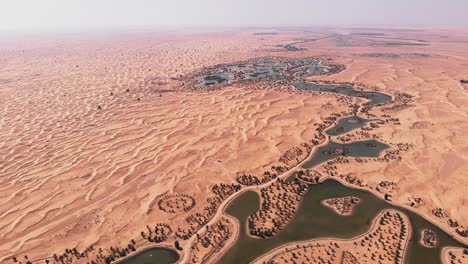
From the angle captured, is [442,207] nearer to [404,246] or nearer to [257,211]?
[404,246]

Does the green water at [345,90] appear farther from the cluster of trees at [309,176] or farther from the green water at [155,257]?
the green water at [155,257]

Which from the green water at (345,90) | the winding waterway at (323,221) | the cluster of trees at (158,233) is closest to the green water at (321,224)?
the winding waterway at (323,221)

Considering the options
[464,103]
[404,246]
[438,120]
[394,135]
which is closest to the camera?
[404,246]

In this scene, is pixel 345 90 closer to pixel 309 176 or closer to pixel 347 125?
pixel 347 125

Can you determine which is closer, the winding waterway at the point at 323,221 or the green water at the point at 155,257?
the green water at the point at 155,257

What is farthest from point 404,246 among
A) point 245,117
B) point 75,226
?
point 245,117

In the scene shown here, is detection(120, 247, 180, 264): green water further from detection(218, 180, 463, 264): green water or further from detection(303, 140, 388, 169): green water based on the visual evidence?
detection(303, 140, 388, 169): green water
